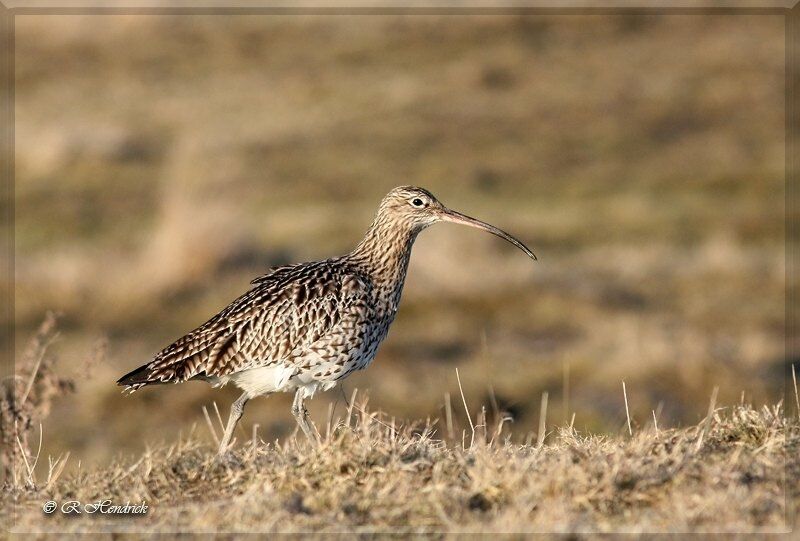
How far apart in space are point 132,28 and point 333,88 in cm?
917

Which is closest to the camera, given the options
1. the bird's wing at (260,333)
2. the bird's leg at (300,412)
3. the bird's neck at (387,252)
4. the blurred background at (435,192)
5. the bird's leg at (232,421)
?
the bird's leg at (232,421)

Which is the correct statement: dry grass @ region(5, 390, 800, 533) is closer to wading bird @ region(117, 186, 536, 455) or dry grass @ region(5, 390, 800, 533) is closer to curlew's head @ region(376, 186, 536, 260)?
wading bird @ region(117, 186, 536, 455)

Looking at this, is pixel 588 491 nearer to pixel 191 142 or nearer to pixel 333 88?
pixel 191 142

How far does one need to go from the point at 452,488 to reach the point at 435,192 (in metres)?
20.6

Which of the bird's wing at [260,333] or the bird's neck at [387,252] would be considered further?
the bird's neck at [387,252]

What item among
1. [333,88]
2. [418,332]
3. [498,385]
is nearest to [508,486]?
[498,385]

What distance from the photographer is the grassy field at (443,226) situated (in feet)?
41.3

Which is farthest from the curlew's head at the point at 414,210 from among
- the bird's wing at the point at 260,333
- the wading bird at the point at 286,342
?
the bird's wing at the point at 260,333

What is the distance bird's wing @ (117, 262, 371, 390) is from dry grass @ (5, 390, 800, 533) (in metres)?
1.35

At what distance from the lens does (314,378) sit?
841 centimetres

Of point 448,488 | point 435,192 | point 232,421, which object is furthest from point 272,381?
point 435,192

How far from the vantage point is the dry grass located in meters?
5.88

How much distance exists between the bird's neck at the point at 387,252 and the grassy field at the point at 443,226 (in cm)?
148

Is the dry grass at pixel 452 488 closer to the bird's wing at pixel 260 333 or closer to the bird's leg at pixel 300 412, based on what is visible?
the bird's leg at pixel 300 412
